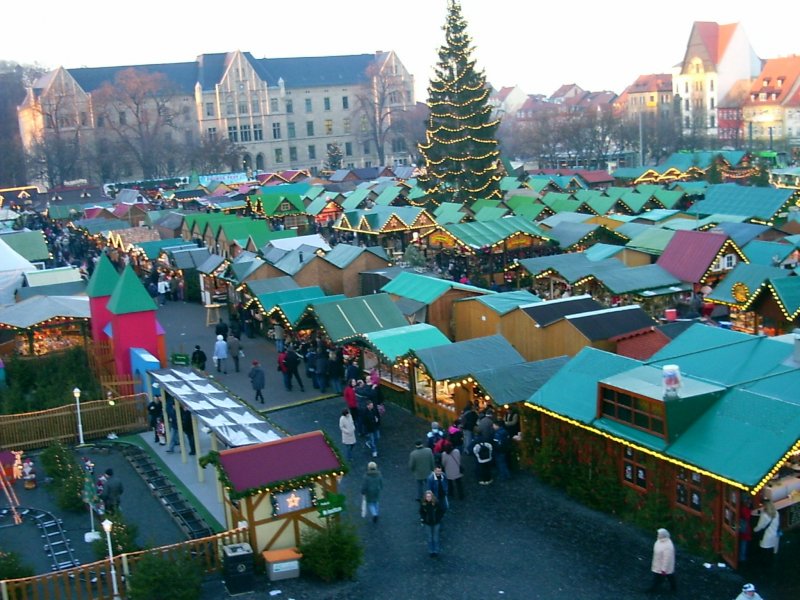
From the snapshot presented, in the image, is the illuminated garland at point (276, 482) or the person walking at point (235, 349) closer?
the illuminated garland at point (276, 482)

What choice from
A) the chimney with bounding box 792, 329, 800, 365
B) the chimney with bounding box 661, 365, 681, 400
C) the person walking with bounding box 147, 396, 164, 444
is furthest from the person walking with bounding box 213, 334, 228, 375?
the chimney with bounding box 792, 329, 800, 365

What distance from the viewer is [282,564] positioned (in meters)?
10.3

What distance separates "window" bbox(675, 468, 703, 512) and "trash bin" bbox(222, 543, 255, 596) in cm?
521

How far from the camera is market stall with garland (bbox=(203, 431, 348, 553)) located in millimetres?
10430

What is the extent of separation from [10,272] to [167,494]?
16166mm

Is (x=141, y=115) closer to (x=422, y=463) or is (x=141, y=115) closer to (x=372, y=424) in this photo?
(x=372, y=424)

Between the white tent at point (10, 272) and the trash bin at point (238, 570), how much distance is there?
1749 cm

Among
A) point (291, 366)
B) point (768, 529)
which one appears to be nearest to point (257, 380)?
point (291, 366)

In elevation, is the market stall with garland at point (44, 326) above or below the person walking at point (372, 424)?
above

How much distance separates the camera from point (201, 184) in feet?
203

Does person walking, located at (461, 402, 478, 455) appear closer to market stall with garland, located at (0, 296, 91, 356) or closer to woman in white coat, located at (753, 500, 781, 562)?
woman in white coat, located at (753, 500, 781, 562)

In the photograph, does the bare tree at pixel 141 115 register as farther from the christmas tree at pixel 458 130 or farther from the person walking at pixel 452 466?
the person walking at pixel 452 466

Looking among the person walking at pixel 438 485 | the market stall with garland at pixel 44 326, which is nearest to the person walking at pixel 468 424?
the person walking at pixel 438 485

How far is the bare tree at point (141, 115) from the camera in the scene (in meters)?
79.1
